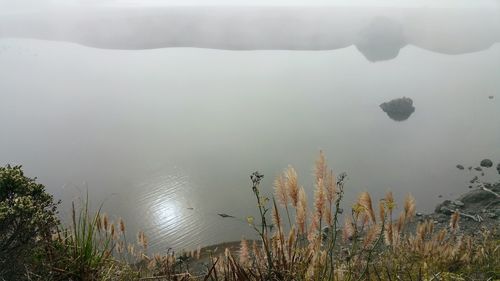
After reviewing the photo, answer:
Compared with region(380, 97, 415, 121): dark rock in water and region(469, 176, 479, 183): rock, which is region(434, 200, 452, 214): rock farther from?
region(380, 97, 415, 121): dark rock in water

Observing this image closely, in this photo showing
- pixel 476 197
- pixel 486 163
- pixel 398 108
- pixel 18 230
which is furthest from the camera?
pixel 398 108

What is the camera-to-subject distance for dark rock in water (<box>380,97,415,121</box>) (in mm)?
18750

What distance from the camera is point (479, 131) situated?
54.1 feet

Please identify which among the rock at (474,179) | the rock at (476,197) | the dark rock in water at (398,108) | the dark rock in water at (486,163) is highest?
the dark rock in water at (398,108)

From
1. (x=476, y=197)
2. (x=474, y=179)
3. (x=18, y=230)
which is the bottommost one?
(x=18, y=230)

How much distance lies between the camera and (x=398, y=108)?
61.9ft

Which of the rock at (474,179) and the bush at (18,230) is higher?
the rock at (474,179)

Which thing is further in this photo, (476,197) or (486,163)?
(486,163)

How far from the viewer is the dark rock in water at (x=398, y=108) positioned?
61.5 feet

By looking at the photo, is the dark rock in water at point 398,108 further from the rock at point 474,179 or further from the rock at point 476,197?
the rock at point 476,197

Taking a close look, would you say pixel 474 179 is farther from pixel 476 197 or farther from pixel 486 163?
pixel 476 197

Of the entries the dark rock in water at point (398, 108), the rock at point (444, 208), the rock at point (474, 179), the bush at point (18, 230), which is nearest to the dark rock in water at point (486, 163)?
the rock at point (474, 179)

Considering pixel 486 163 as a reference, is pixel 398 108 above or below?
above

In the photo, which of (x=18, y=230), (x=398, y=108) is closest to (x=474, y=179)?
(x=398, y=108)
